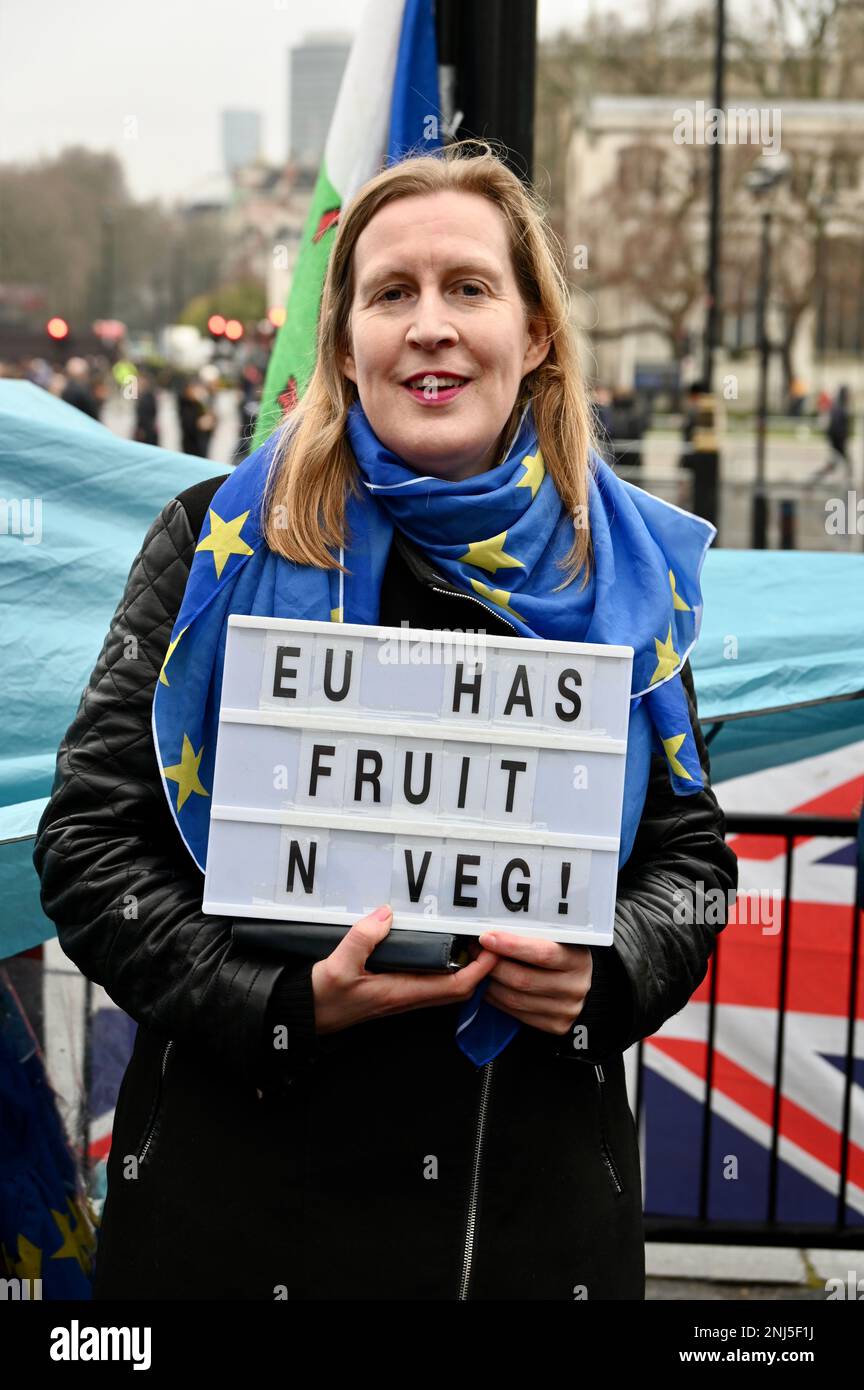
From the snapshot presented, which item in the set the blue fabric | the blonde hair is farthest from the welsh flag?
the blonde hair

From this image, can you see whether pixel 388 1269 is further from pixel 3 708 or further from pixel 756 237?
pixel 756 237

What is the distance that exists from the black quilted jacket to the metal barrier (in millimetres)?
2092

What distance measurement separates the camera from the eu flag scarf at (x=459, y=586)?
1981 mm

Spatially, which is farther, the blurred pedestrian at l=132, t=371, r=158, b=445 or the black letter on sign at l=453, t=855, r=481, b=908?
the blurred pedestrian at l=132, t=371, r=158, b=445

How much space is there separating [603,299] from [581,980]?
64066mm

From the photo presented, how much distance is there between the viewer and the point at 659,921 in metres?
2.08

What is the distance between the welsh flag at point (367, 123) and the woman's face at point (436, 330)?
1964mm

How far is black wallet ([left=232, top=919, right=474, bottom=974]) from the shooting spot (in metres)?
1.87

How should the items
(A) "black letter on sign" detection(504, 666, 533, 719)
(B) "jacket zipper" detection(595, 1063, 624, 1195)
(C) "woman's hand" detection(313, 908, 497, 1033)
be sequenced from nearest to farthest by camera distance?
(C) "woman's hand" detection(313, 908, 497, 1033), (A) "black letter on sign" detection(504, 666, 533, 719), (B) "jacket zipper" detection(595, 1063, 624, 1195)

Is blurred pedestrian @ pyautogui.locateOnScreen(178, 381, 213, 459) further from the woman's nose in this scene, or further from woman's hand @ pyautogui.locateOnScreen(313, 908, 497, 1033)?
woman's hand @ pyautogui.locateOnScreen(313, 908, 497, 1033)

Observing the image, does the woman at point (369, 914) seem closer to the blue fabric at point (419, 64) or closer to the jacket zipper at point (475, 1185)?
the jacket zipper at point (475, 1185)

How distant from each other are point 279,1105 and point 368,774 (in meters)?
0.45

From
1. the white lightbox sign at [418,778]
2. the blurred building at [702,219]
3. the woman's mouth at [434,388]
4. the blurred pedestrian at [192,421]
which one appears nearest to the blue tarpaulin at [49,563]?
the white lightbox sign at [418,778]
